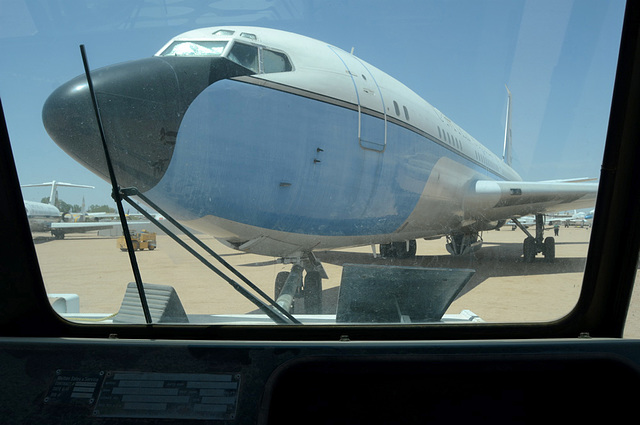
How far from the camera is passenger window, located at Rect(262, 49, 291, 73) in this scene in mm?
2306

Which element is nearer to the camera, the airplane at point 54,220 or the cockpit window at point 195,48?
the airplane at point 54,220

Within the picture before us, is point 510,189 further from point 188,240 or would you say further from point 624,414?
point 188,240

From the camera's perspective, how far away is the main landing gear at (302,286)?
1704 mm

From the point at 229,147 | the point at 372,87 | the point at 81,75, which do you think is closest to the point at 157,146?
the point at 81,75

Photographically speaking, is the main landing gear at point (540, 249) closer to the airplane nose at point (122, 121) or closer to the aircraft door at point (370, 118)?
the aircraft door at point (370, 118)

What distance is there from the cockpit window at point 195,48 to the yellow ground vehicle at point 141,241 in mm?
705

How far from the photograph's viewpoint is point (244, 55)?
2.14 metres

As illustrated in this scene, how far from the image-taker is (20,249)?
65.3 inches

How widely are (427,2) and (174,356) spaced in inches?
60.5

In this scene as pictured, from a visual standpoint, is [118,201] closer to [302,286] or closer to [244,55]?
[302,286]

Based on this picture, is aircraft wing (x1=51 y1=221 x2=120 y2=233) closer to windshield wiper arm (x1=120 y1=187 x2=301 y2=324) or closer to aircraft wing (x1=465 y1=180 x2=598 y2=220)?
windshield wiper arm (x1=120 y1=187 x2=301 y2=324)

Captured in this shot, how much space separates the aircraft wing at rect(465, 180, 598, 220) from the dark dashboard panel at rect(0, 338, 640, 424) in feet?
1.89

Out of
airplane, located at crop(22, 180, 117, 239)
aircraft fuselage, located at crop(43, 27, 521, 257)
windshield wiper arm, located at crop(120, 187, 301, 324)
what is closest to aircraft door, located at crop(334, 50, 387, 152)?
aircraft fuselage, located at crop(43, 27, 521, 257)

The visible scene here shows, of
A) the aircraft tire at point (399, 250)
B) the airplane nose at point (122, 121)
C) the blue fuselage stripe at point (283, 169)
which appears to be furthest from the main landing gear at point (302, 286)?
the airplane nose at point (122, 121)
